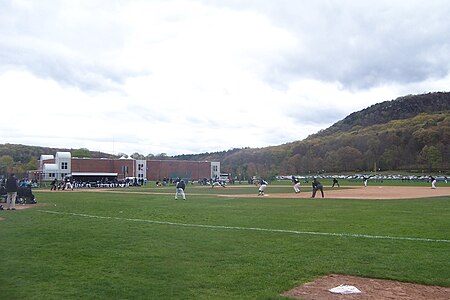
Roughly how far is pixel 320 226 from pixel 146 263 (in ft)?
25.9

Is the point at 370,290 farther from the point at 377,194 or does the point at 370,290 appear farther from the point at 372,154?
the point at 372,154

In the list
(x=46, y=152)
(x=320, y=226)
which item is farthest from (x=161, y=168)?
(x=320, y=226)

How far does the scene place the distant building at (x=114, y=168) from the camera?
343ft

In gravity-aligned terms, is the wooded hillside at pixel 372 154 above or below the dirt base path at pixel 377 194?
above

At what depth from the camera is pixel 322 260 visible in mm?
9711

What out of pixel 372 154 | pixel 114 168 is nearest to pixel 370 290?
pixel 114 168

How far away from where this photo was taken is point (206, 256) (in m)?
10.1

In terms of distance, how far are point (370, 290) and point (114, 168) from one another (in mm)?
112847

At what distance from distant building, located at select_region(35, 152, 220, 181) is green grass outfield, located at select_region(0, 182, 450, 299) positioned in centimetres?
8151

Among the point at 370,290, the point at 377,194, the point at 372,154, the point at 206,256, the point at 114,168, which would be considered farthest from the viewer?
the point at 372,154

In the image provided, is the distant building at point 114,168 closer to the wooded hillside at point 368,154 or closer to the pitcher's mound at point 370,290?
the wooded hillside at point 368,154

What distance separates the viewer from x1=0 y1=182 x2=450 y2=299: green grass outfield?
7.52m

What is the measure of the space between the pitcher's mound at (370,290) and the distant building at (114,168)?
88.5 m

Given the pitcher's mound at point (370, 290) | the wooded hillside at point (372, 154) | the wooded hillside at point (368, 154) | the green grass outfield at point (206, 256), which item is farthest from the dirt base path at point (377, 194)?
the wooded hillside at point (372, 154)
